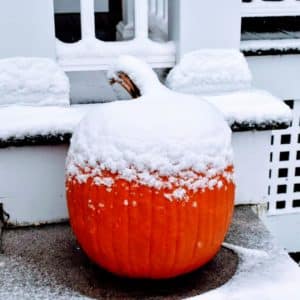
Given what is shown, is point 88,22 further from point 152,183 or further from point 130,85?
point 152,183

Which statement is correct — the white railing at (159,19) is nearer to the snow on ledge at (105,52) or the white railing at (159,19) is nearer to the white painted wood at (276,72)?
the snow on ledge at (105,52)

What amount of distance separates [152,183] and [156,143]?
110 millimetres

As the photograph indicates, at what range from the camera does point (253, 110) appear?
2.36 m

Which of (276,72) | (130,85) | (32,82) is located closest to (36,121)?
(32,82)

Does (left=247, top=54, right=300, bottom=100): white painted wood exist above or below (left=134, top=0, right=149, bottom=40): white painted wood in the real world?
below

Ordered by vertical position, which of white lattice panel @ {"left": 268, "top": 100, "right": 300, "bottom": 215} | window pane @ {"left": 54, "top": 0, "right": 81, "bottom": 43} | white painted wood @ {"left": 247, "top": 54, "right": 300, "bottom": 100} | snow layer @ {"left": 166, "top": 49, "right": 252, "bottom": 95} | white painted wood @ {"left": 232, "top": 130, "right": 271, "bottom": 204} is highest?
snow layer @ {"left": 166, "top": 49, "right": 252, "bottom": 95}

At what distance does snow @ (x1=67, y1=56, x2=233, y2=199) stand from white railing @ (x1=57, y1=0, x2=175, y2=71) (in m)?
0.66

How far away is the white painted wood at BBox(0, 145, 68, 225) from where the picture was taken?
2266mm

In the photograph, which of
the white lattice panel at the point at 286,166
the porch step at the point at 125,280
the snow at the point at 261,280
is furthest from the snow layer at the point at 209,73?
the snow at the point at 261,280

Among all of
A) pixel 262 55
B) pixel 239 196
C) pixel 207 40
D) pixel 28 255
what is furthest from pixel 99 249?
pixel 262 55

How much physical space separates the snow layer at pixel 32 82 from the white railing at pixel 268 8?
0.94 meters

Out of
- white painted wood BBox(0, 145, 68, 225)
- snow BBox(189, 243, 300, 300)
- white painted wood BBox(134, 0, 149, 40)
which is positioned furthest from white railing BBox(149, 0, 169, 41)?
snow BBox(189, 243, 300, 300)

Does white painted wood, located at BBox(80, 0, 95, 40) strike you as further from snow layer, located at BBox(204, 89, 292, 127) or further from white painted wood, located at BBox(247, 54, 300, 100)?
white painted wood, located at BBox(247, 54, 300, 100)

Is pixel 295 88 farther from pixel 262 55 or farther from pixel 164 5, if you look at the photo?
pixel 164 5
